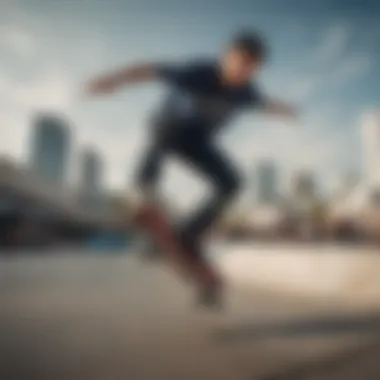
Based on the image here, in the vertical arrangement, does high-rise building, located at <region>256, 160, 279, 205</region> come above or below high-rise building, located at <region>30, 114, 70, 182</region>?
below

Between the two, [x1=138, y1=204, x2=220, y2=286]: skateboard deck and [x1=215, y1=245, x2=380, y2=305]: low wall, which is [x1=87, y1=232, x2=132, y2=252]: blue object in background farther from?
[x1=215, y1=245, x2=380, y2=305]: low wall

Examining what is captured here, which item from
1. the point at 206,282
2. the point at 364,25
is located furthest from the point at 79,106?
the point at 364,25

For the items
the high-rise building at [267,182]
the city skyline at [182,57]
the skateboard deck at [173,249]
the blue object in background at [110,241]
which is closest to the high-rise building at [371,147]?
the city skyline at [182,57]

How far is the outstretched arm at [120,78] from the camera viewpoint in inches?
59.5

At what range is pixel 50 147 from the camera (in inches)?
59.1

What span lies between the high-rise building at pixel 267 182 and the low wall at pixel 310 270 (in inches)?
5.0

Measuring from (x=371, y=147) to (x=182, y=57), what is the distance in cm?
57

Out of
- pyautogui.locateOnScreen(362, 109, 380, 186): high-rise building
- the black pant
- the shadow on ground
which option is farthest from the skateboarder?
pyautogui.locateOnScreen(362, 109, 380, 186): high-rise building

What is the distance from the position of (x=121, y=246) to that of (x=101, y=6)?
64cm

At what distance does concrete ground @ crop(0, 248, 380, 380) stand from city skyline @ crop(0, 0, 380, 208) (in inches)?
10.3

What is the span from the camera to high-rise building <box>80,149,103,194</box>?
1.50 m

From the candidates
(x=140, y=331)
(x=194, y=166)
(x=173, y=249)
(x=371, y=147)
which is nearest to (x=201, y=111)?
(x=194, y=166)

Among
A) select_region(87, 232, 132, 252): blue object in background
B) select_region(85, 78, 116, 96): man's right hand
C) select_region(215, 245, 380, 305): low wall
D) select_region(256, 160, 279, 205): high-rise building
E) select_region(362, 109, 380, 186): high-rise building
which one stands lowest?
select_region(215, 245, 380, 305): low wall

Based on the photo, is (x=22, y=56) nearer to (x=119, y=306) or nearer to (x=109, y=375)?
(x=119, y=306)
